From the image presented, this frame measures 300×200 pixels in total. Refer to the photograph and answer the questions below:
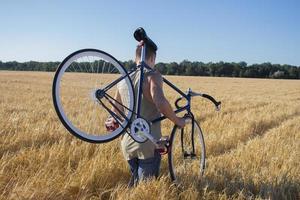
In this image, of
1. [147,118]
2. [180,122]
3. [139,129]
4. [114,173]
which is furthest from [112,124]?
[114,173]

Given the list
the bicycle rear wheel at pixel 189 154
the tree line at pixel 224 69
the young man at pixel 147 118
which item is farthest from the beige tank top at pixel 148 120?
the tree line at pixel 224 69

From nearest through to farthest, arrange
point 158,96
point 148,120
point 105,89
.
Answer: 1. point 105,89
2. point 158,96
3. point 148,120

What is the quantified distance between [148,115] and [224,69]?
8742 centimetres

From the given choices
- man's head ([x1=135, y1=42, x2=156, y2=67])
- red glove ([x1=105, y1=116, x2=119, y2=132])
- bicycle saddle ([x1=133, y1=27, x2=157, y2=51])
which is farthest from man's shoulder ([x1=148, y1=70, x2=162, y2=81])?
red glove ([x1=105, y1=116, x2=119, y2=132])

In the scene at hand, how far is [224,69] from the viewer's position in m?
89.9

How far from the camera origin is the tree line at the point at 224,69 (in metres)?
87.4

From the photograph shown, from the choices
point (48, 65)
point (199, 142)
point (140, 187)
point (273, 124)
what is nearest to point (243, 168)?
point (199, 142)

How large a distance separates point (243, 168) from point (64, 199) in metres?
2.64

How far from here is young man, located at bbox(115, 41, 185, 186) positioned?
405 centimetres

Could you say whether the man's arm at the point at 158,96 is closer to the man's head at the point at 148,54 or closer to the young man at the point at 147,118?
the young man at the point at 147,118

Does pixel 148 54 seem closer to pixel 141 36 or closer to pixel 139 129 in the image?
pixel 141 36

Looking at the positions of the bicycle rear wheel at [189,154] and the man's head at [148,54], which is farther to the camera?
the bicycle rear wheel at [189,154]

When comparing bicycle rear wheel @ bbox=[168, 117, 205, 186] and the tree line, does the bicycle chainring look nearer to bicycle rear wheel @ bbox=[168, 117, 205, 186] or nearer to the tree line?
bicycle rear wheel @ bbox=[168, 117, 205, 186]

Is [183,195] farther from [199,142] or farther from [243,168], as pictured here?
[243,168]
